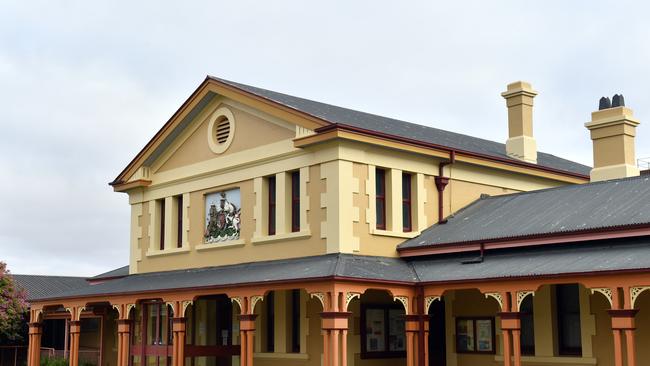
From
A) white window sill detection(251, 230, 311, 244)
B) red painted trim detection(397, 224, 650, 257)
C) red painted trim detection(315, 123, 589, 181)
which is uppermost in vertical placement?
red painted trim detection(315, 123, 589, 181)

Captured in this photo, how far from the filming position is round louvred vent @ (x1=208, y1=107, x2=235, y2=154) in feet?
93.3

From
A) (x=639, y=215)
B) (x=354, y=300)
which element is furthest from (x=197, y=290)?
(x=639, y=215)

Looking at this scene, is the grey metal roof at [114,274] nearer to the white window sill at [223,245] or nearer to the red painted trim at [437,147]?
the white window sill at [223,245]

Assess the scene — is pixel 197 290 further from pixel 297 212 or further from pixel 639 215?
pixel 639 215

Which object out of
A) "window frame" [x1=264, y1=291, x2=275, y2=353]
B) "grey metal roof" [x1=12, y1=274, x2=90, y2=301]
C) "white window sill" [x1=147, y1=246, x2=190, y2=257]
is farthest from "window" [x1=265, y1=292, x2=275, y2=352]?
"grey metal roof" [x1=12, y1=274, x2=90, y2=301]

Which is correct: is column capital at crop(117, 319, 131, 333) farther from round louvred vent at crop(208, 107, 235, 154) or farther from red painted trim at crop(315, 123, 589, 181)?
red painted trim at crop(315, 123, 589, 181)

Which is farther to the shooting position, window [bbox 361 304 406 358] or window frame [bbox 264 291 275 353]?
window frame [bbox 264 291 275 353]

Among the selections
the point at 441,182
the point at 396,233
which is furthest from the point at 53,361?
the point at 441,182

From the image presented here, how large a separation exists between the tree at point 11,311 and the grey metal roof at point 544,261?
79.3 feet

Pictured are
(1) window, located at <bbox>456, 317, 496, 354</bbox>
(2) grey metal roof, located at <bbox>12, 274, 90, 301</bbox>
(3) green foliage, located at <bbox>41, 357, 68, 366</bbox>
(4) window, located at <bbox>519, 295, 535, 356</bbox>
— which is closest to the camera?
(4) window, located at <bbox>519, 295, 535, 356</bbox>

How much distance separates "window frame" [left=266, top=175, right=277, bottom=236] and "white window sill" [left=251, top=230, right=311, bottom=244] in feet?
1.10

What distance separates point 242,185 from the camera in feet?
91.4

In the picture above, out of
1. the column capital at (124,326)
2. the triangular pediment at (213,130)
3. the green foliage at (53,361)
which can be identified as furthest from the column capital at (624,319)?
the green foliage at (53,361)

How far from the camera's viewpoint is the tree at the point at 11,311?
41625mm
